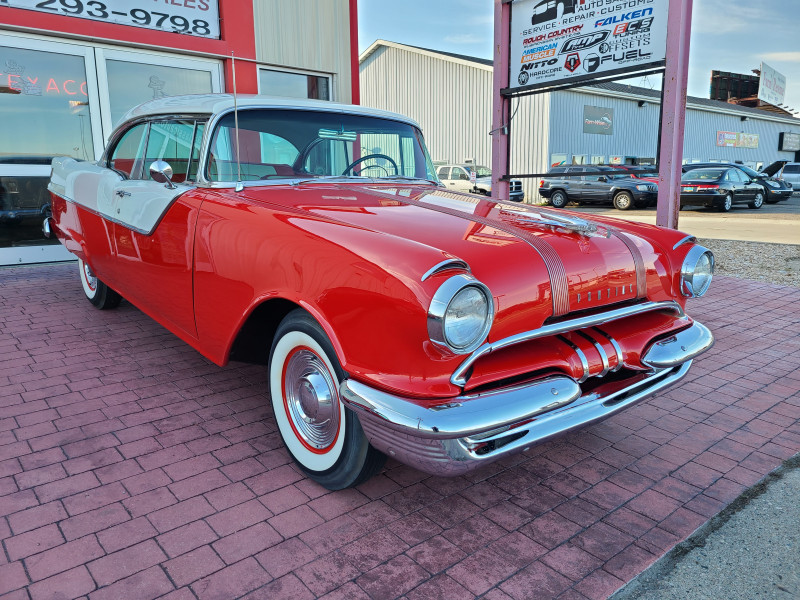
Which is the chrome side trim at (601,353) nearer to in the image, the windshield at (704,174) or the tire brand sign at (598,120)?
the windshield at (704,174)

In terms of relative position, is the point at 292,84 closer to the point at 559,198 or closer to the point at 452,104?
Result: the point at 559,198

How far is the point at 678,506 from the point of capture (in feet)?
7.41

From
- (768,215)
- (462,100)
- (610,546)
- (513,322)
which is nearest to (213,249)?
(513,322)

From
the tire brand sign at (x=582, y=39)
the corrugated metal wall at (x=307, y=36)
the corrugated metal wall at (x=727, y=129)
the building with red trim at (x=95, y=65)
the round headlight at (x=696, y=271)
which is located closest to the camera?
the round headlight at (x=696, y=271)

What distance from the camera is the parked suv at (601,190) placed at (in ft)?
56.8

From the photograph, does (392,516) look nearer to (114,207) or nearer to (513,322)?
(513,322)

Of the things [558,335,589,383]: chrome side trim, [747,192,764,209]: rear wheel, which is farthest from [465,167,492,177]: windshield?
[558,335,589,383]: chrome side trim

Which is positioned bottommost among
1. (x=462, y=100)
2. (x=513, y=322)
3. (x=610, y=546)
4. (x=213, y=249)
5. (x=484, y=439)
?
(x=610, y=546)

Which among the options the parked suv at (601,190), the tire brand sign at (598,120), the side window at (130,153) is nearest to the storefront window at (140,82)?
the side window at (130,153)

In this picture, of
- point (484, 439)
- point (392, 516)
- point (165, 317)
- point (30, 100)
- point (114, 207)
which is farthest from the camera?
point (30, 100)

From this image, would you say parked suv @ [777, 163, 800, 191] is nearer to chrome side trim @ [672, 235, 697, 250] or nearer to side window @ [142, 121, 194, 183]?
chrome side trim @ [672, 235, 697, 250]

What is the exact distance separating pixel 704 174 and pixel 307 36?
13.4 meters

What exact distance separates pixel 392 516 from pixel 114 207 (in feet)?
8.72

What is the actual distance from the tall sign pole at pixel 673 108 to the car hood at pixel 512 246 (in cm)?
217
